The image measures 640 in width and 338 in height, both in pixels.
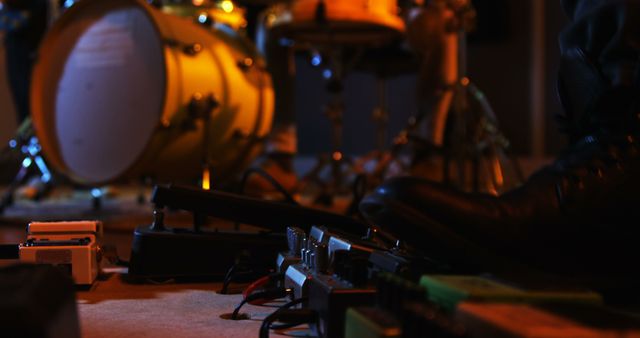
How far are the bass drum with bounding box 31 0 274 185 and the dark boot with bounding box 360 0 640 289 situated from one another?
1.47 m

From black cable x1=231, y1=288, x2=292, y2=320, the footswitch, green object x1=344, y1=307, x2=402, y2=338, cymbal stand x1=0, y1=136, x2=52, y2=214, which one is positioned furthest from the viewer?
cymbal stand x1=0, y1=136, x2=52, y2=214

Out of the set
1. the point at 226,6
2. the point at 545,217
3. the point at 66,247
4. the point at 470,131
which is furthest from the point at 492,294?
the point at 226,6

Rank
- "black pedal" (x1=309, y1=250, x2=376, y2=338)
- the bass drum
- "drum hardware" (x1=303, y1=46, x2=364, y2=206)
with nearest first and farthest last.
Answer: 1. "black pedal" (x1=309, y1=250, x2=376, y2=338)
2. the bass drum
3. "drum hardware" (x1=303, y1=46, x2=364, y2=206)

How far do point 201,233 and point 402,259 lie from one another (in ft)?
1.68

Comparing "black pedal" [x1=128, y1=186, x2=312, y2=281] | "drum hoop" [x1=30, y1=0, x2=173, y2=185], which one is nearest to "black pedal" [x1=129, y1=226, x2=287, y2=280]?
"black pedal" [x1=128, y1=186, x2=312, y2=281]

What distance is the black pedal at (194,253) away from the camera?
114 cm

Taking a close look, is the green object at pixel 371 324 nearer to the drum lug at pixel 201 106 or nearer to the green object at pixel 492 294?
the green object at pixel 492 294

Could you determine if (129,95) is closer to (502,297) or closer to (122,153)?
(122,153)

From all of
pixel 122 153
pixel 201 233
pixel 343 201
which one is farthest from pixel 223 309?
pixel 343 201

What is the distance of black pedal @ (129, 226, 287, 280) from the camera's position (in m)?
1.14

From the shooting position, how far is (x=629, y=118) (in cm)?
81

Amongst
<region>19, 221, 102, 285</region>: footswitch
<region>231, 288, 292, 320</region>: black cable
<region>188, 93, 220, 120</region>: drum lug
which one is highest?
<region>188, 93, 220, 120</region>: drum lug

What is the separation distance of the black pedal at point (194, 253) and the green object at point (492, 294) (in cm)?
57

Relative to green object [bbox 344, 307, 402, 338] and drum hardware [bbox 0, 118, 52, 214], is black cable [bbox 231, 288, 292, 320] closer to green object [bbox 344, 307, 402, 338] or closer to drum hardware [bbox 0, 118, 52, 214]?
green object [bbox 344, 307, 402, 338]
